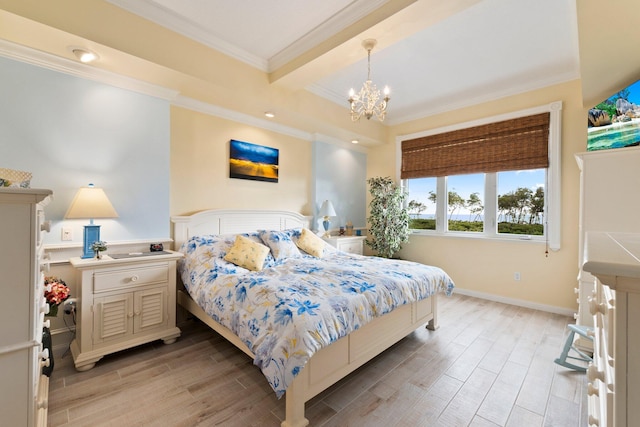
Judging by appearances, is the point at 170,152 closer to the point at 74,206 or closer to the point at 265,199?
the point at 74,206

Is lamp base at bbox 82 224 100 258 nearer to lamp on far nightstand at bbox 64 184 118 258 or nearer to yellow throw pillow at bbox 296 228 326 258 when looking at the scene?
lamp on far nightstand at bbox 64 184 118 258

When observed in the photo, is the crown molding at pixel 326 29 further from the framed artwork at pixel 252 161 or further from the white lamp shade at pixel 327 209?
the white lamp shade at pixel 327 209

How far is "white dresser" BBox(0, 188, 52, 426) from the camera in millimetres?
995

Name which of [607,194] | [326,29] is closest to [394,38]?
[326,29]

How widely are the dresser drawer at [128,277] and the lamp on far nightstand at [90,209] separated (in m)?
0.27

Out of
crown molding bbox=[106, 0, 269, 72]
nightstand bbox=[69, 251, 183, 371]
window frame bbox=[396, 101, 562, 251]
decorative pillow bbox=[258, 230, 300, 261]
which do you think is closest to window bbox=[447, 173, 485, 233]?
window frame bbox=[396, 101, 562, 251]

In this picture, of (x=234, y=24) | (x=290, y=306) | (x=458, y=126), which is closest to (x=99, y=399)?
(x=290, y=306)

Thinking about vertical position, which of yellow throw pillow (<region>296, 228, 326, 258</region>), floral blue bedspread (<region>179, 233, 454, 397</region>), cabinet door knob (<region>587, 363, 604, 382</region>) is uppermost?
yellow throw pillow (<region>296, 228, 326, 258</region>)

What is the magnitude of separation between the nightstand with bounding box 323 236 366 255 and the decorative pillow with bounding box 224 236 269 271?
1556 millimetres

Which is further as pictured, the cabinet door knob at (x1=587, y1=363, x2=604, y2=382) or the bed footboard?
the bed footboard

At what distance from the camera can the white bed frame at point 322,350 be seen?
163 centimetres

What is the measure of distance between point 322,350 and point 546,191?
3.45m

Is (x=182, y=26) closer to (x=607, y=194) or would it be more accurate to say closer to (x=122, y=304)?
(x=122, y=304)

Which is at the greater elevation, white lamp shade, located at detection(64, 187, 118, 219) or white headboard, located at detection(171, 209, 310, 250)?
white lamp shade, located at detection(64, 187, 118, 219)
